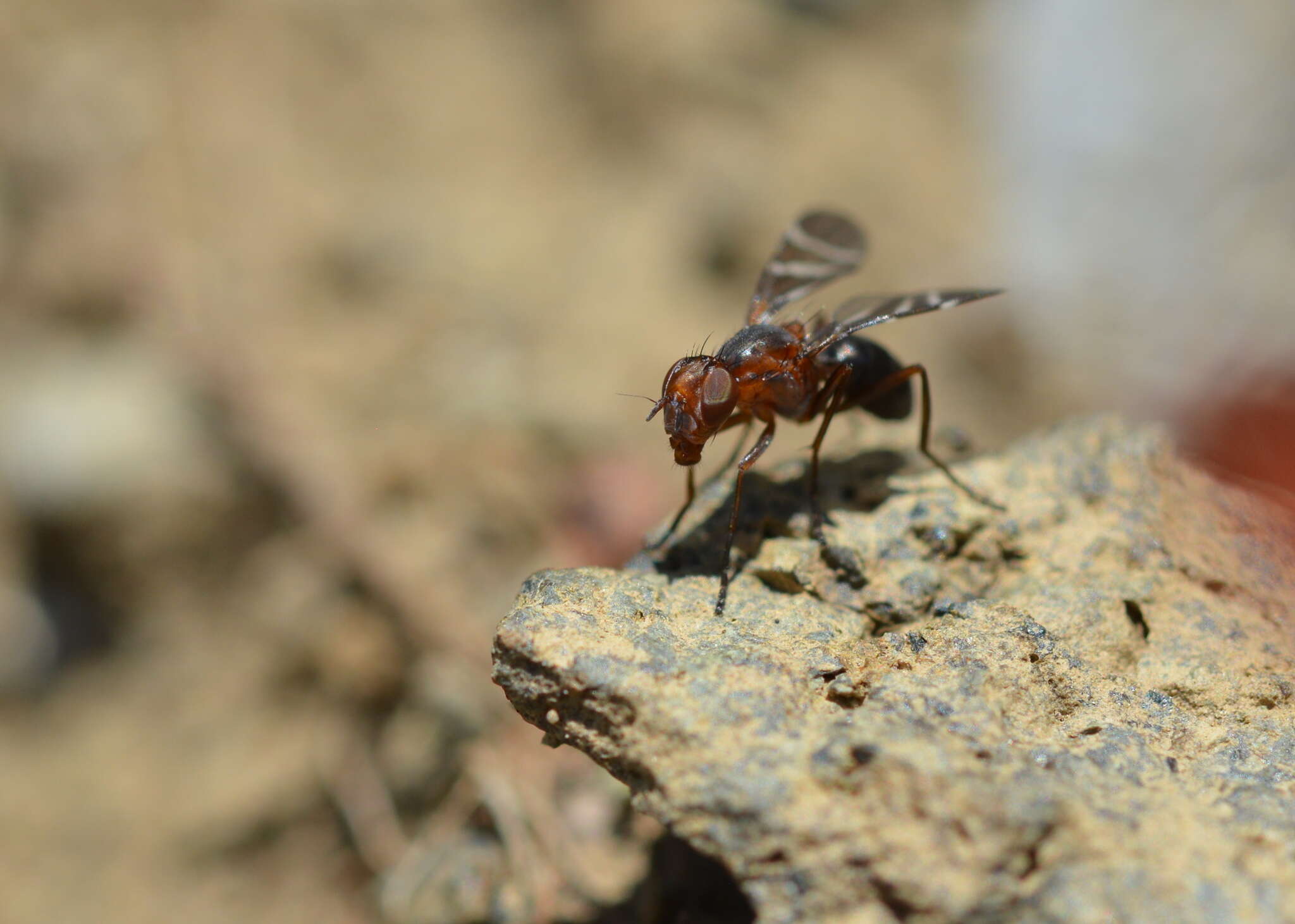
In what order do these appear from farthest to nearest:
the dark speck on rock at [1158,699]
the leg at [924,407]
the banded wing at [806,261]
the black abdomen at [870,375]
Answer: the banded wing at [806,261], the black abdomen at [870,375], the leg at [924,407], the dark speck on rock at [1158,699]

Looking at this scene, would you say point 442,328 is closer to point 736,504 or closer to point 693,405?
point 693,405

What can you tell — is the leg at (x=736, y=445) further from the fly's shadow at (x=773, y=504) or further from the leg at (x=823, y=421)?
the leg at (x=823, y=421)

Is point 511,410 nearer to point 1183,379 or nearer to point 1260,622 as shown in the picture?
point 1260,622

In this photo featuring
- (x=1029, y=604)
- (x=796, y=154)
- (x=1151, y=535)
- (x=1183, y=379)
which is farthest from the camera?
(x=796, y=154)

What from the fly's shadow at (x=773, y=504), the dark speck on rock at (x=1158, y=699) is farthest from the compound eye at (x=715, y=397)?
the dark speck on rock at (x=1158, y=699)

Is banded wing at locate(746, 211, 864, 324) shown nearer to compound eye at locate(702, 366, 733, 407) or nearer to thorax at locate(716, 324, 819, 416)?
thorax at locate(716, 324, 819, 416)

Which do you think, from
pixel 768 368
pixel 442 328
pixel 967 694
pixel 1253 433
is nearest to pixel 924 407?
pixel 768 368

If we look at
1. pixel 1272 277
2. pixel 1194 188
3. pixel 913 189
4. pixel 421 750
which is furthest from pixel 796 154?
pixel 421 750
